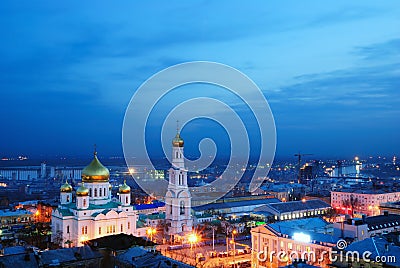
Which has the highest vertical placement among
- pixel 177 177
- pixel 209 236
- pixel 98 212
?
pixel 177 177

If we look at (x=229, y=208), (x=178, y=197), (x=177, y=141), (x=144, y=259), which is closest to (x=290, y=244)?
(x=144, y=259)

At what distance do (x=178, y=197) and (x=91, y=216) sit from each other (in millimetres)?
7083

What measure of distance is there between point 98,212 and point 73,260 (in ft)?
33.1

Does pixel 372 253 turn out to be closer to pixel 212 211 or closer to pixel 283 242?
pixel 283 242

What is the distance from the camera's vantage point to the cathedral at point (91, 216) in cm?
2794

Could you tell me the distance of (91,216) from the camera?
2825cm

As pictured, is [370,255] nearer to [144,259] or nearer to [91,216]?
[144,259]

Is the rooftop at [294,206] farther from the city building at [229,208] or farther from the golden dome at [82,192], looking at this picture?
the golden dome at [82,192]

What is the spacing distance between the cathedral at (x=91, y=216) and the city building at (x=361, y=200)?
26.2m

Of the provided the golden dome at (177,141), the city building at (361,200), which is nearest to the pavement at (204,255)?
the golden dome at (177,141)

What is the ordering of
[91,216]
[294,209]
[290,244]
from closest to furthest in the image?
1. [290,244]
2. [91,216]
3. [294,209]

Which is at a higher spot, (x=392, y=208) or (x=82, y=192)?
(x=82, y=192)

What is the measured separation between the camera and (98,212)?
28.6 metres

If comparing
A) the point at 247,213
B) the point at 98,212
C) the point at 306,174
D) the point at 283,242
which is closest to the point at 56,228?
the point at 98,212
